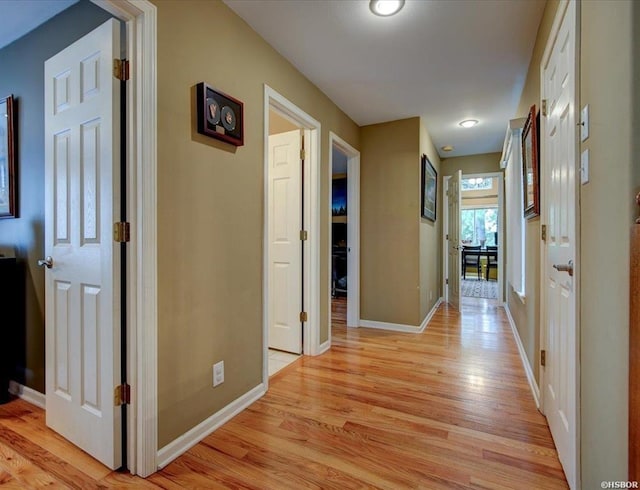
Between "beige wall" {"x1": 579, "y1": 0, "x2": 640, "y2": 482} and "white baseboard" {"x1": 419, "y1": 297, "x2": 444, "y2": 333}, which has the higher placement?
"beige wall" {"x1": 579, "y1": 0, "x2": 640, "y2": 482}

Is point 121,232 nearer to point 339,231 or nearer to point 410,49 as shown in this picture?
point 410,49

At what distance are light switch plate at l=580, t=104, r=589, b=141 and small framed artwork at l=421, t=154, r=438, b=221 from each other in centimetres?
264

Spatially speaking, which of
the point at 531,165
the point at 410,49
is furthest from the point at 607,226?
the point at 410,49

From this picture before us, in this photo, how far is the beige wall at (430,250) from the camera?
3.85m

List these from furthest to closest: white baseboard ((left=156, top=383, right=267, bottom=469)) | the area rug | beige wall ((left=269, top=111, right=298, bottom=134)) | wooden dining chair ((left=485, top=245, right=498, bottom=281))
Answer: wooden dining chair ((left=485, top=245, right=498, bottom=281))
the area rug
beige wall ((left=269, top=111, right=298, bottom=134))
white baseboard ((left=156, top=383, right=267, bottom=469))

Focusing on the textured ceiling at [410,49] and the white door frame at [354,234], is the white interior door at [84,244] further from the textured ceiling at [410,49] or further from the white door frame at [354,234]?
the white door frame at [354,234]

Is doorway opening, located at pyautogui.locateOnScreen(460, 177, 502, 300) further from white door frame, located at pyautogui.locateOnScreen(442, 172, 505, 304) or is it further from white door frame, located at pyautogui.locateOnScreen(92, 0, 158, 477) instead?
white door frame, located at pyautogui.locateOnScreen(92, 0, 158, 477)

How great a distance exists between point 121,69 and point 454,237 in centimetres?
474

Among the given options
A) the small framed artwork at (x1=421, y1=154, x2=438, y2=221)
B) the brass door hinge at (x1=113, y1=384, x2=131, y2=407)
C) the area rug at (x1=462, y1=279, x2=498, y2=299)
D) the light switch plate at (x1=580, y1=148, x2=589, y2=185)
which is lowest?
the area rug at (x1=462, y1=279, x2=498, y2=299)

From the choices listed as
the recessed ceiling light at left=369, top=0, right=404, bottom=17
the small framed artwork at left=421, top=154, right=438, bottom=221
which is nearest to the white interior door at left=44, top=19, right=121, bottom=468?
the recessed ceiling light at left=369, top=0, right=404, bottom=17

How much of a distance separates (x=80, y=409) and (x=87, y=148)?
1271 millimetres

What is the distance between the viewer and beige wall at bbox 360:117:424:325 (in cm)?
371

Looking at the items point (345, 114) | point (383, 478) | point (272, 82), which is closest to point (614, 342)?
point (383, 478)

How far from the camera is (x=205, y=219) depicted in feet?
5.77
